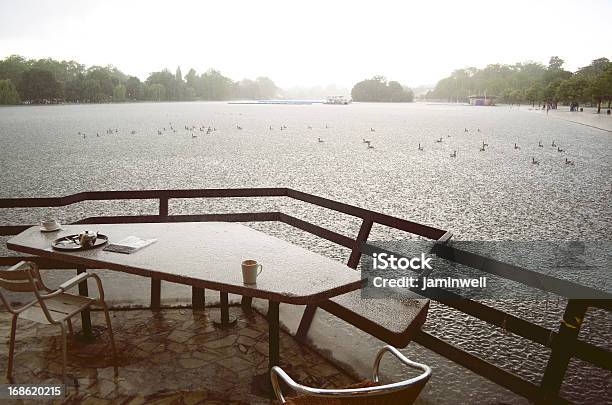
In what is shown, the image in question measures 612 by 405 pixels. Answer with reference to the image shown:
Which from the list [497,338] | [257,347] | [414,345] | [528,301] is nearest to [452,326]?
[497,338]

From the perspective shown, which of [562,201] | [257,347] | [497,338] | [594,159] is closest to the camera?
[257,347]

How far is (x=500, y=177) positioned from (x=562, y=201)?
5.84 m

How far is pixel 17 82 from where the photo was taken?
112m

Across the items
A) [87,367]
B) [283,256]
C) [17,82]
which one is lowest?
[87,367]

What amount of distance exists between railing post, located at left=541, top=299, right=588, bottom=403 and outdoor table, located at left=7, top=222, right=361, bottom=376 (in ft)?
3.89

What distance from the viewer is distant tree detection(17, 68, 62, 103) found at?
4242 inches

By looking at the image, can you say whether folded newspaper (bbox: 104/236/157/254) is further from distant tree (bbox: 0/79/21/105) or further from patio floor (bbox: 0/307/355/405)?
distant tree (bbox: 0/79/21/105)

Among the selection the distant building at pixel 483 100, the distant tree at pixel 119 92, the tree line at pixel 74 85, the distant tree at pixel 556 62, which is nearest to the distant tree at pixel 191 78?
the tree line at pixel 74 85

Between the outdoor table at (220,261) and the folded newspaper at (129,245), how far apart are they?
0.05 meters

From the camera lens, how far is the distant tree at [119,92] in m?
142

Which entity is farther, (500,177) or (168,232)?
(500,177)

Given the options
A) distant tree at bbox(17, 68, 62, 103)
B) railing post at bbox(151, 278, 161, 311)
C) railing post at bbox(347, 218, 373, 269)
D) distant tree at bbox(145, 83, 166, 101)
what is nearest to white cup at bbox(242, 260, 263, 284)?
railing post at bbox(347, 218, 373, 269)

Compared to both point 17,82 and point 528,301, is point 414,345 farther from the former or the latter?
point 17,82

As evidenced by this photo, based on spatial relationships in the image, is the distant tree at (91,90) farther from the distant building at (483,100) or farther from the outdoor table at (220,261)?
the outdoor table at (220,261)
